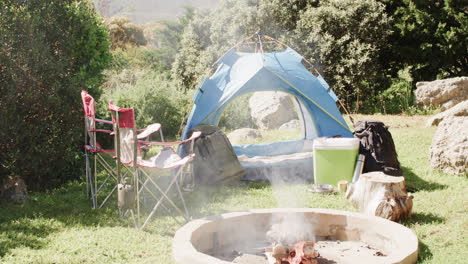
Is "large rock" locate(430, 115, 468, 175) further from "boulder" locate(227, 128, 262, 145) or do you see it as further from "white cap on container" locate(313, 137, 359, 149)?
"boulder" locate(227, 128, 262, 145)

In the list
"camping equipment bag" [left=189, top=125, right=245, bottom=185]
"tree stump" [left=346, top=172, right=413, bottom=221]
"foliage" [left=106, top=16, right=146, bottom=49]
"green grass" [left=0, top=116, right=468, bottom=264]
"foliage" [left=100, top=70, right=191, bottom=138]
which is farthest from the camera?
"foliage" [left=106, top=16, right=146, bottom=49]

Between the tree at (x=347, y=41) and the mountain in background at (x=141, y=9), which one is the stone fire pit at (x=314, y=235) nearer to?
the tree at (x=347, y=41)

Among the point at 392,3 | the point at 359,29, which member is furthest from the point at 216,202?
the point at 392,3

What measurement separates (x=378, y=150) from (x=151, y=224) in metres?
2.63

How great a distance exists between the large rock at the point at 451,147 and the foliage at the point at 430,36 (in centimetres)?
691

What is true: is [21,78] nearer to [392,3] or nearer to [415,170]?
[415,170]

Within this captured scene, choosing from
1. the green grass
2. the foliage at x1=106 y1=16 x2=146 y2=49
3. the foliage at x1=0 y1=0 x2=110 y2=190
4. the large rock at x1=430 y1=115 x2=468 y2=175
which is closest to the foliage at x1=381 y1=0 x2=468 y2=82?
the large rock at x1=430 y1=115 x2=468 y2=175

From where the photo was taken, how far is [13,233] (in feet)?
13.2

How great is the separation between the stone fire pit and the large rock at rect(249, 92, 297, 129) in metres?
6.72

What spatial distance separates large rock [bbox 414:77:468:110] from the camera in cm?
1091

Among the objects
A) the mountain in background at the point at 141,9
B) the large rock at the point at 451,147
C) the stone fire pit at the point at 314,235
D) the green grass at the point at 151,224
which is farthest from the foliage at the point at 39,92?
the mountain in background at the point at 141,9

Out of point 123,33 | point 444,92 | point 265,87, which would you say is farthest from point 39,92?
point 123,33

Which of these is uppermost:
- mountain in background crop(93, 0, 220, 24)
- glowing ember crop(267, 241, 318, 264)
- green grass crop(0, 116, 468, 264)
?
mountain in background crop(93, 0, 220, 24)

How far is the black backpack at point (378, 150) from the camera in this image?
213 inches
